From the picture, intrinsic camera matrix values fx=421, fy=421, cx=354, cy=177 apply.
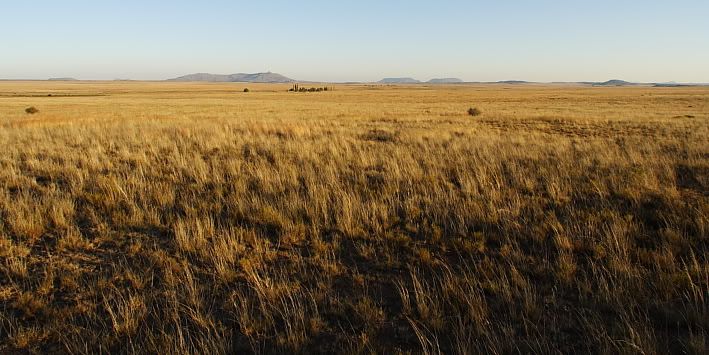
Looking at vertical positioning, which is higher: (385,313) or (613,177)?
(613,177)

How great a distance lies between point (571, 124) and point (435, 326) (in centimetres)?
2259

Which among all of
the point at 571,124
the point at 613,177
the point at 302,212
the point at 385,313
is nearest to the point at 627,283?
the point at 385,313

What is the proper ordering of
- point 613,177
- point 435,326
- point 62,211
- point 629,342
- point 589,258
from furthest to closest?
point 613,177 → point 62,211 → point 589,258 → point 435,326 → point 629,342

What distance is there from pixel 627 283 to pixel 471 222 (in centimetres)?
192

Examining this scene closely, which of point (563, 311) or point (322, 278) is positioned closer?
point (563, 311)

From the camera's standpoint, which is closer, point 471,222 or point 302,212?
point 471,222

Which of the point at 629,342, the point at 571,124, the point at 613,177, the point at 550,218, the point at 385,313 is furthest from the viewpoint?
the point at 571,124

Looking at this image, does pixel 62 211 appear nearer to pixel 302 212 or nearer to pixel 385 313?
pixel 302 212

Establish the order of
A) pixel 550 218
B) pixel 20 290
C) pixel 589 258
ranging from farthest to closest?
pixel 550 218 < pixel 589 258 < pixel 20 290

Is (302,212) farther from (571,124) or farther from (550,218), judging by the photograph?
(571,124)

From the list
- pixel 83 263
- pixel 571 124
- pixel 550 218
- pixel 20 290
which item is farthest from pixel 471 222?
pixel 571 124

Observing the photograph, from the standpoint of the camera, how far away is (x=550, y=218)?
516 centimetres

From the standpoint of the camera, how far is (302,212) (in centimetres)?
564

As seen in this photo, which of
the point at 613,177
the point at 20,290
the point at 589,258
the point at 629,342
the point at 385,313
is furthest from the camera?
the point at 613,177
